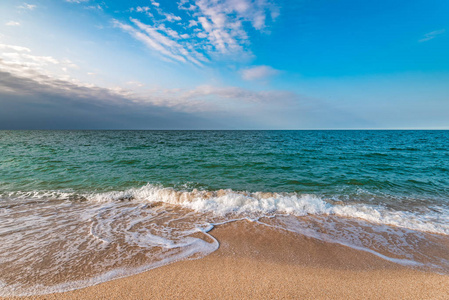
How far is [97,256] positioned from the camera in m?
3.81

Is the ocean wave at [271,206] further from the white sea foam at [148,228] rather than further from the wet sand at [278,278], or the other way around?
the wet sand at [278,278]

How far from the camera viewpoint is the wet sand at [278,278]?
2.83 m

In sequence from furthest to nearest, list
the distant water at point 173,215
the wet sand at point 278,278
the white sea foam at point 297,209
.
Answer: the white sea foam at point 297,209 → the distant water at point 173,215 → the wet sand at point 278,278

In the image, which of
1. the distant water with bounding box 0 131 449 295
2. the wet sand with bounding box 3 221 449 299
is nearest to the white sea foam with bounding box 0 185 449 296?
the distant water with bounding box 0 131 449 295

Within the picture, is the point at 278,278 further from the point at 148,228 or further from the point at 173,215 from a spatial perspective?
the point at 173,215

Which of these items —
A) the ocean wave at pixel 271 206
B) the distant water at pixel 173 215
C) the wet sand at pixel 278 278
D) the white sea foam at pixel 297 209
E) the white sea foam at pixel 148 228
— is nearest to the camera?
the wet sand at pixel 278 278

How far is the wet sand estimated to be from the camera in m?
2.83

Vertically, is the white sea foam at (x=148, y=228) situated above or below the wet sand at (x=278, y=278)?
below

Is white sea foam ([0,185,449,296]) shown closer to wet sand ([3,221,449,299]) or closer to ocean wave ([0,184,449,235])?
ocean wave ([0,184,449,235])

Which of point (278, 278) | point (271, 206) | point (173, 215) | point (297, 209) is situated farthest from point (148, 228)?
point (297, 209)

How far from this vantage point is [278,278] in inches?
126

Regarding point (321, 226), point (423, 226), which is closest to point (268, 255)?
point (321, 226)

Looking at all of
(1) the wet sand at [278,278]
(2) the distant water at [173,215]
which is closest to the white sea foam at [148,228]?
(2) the distant water at [173,215]

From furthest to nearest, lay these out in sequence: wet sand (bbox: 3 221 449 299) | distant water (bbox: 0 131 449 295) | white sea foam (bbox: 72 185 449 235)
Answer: white sea foam (bbox: 72 185 449 235) < distant water (bbox: 0 131 449 295) < wet sand (bbox: 3 221 449 299)
